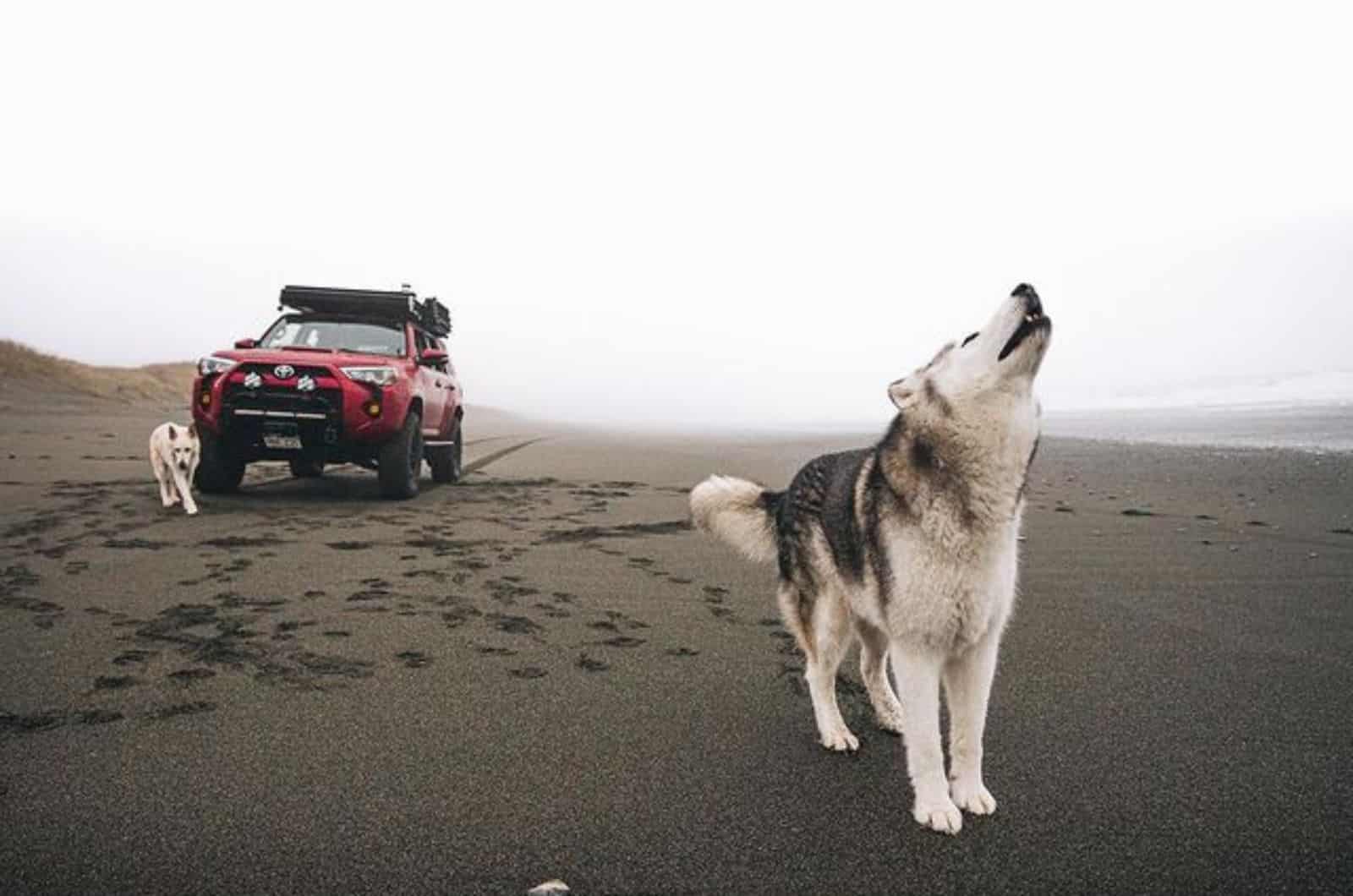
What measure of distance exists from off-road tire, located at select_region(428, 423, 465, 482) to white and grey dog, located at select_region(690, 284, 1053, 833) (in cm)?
832

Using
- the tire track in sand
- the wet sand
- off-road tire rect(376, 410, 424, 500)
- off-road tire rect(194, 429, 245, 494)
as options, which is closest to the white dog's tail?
the wet sand

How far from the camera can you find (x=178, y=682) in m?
3.22

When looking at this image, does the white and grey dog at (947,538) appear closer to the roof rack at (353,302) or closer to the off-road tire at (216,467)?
the off-road tire at (216,467)

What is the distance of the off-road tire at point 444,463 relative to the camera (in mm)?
10305

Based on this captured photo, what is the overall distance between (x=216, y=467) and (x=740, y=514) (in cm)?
699

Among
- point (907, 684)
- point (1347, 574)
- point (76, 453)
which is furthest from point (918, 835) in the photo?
point (76, 453)

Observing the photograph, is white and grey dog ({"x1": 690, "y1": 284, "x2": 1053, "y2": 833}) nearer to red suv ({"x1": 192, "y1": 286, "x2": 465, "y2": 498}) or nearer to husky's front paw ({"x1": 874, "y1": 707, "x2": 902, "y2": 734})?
husky's front paw ({"x1": 874, "y1": 707, "x2": 902, "y2": 734})

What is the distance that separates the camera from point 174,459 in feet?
24.6

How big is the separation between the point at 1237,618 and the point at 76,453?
1408 centimetres

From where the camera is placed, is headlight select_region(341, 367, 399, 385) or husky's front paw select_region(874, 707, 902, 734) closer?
husky's front paw select_region(874, 707, 902, 734)

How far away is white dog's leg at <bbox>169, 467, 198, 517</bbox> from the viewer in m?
7.16

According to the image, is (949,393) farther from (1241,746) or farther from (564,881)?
(564,881)

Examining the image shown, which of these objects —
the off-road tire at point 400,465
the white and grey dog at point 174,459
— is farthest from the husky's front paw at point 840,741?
the white and grey dog at point 174,459

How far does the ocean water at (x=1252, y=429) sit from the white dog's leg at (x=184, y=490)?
683 inches
